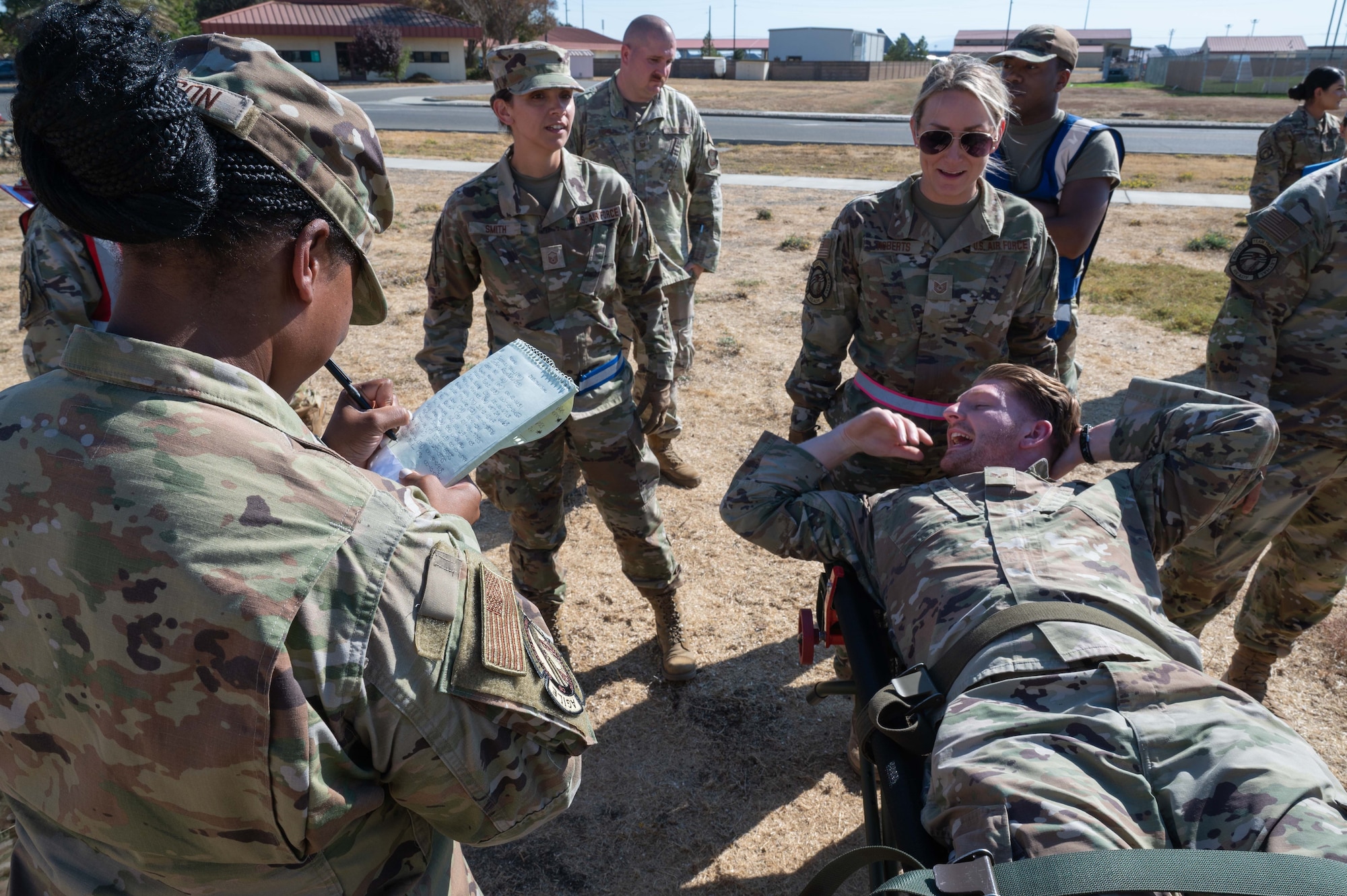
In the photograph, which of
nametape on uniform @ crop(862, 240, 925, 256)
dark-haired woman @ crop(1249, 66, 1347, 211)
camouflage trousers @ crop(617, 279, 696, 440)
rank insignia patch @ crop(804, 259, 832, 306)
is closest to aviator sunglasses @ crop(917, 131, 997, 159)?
nametape on uniform @ crop(862, 240, 925, 256)

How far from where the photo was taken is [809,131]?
22375mm

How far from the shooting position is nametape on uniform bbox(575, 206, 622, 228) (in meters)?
3.28

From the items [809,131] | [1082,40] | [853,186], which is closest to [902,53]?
[1082,40]

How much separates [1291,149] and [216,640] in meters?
9.70

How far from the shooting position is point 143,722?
0.98m

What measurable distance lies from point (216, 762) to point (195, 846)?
16cm

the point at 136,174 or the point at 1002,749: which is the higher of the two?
the point at 136,174

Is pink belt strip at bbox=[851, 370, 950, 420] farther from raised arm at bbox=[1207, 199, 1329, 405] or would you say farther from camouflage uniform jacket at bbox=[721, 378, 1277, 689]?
raised arm at bbox=[1207, 199, 1329, 405]

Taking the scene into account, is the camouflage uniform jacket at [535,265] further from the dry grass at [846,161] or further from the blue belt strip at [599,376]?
the dry grass at [846,161]

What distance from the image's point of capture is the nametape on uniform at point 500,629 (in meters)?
1.08

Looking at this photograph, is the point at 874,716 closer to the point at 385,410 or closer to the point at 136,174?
the point at 385,410

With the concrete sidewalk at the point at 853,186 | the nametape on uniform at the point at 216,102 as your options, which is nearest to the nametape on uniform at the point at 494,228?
the nametape on uniform at the point at 216,102

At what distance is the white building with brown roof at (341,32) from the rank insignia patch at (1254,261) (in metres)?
46.1

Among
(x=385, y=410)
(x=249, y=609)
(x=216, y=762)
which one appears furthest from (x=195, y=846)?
(x=385, y=410)
